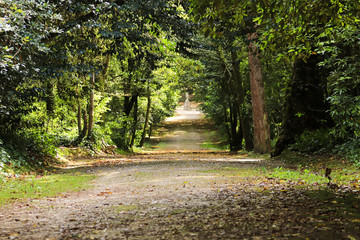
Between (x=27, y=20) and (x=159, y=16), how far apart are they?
460 centimetres

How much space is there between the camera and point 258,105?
18734 millimetres

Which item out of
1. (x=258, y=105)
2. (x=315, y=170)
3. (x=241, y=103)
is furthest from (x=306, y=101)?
(x=241, y=103)

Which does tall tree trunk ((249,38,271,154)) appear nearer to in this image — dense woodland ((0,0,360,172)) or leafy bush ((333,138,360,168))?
dense woodland ((0,0,360,172))

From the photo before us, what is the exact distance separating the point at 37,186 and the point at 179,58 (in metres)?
12.8

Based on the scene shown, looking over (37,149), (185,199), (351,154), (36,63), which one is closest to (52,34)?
(36,63)

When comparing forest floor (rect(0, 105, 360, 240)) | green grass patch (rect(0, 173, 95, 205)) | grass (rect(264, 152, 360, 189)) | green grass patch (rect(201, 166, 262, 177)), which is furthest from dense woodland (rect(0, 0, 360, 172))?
green grass patch (rect(201, 166, 262, 177))

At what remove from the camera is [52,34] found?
12297 mm

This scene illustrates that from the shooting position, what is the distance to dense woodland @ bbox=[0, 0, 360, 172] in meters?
7.05

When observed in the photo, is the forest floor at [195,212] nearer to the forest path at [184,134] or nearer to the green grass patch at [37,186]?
the green grass patch at [37,186]

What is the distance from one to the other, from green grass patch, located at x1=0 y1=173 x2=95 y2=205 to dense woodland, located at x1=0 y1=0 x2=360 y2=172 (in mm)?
1674

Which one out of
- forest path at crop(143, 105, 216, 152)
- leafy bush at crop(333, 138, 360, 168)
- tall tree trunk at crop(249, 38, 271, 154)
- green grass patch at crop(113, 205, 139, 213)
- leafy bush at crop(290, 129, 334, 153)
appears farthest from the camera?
forest path at crop(143, 105, 216, 152)

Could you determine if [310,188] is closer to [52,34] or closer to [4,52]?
[4,52]

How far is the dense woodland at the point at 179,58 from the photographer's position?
7.05 meters

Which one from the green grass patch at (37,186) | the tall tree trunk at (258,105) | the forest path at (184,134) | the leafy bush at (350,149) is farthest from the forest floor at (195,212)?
the forest path at (184,134)
